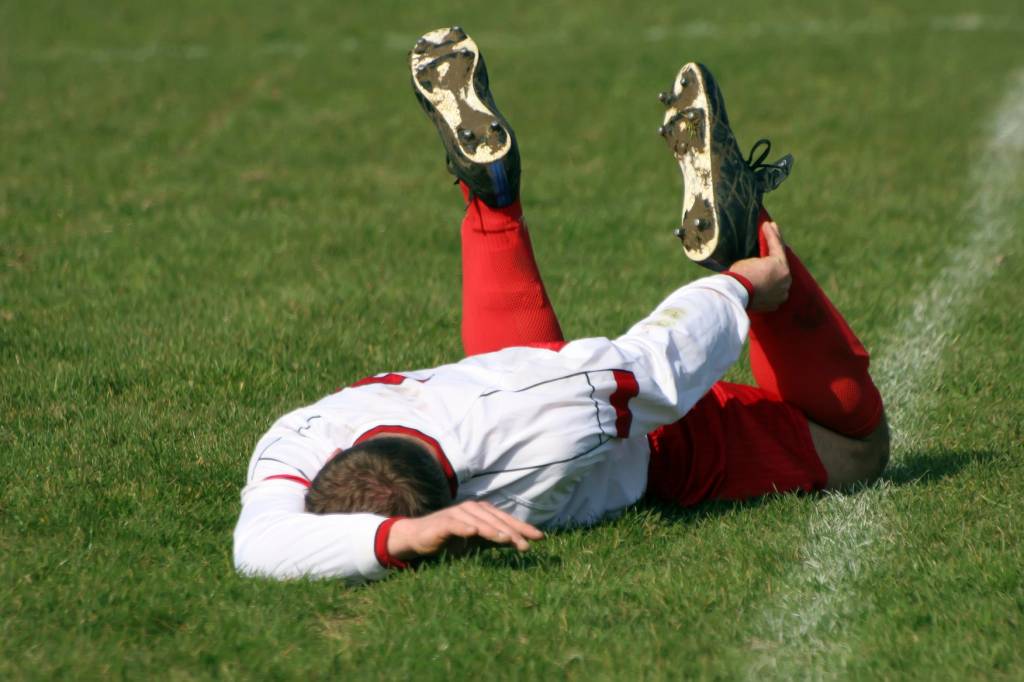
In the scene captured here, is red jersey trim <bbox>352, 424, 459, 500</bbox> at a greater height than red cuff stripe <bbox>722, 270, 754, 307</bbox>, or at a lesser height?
lesser

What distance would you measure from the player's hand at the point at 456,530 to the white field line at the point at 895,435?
Result: 73 centimetres

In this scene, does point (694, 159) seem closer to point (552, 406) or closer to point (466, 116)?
point (466, 116)

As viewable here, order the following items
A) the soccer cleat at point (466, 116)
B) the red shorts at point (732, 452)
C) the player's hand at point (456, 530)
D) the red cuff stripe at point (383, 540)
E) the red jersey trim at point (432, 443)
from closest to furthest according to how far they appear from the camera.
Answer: the player's hand at point (456, 530)
the red cuff stripe at point (383, 540)
the red jersey trim at point (432, 443)
the red shorts at point (732, 452)
the soccer cleat at point (466, 116)

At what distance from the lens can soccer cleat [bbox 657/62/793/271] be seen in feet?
15.9

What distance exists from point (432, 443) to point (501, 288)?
118 centimetres

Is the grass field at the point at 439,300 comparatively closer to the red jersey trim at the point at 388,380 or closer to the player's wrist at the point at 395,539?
the player's wrist at the point at 395,539

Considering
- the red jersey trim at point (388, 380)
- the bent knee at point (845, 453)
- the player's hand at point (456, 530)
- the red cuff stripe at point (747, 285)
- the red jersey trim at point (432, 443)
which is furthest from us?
the bent knee at point (845, 453)

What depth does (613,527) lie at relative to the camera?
4512 millimetres

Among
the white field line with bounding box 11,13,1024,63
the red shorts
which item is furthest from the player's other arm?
the white field line with bounding box 11,13,1024,63

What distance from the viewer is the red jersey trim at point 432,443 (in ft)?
13.1

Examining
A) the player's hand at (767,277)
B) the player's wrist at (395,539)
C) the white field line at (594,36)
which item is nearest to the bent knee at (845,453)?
the player's hand at (767,277)

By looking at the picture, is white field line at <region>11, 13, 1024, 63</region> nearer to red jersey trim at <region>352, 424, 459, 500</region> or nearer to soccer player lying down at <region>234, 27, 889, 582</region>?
soccer player lying down at <region>234, 27, 889, 582</region>

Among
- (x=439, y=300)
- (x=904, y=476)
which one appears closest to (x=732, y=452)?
(x=904, y=476)

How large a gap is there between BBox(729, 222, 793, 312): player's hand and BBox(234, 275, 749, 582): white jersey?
8.7 inches
